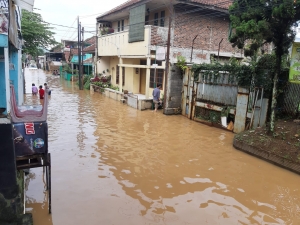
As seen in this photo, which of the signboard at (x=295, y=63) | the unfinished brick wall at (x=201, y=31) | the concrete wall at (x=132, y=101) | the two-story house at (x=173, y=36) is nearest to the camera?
the signboard at (x=295, y=63)

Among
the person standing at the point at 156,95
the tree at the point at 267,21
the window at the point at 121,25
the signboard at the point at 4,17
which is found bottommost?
the person standing at the point at 156,95

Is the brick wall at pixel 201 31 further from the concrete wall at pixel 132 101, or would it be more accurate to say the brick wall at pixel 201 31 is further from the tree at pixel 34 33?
the tree at pixel 34 33

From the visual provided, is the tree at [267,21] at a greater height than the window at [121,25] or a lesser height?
lesser

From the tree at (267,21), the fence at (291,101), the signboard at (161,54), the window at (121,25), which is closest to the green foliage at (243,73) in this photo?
the fence at (291,101)

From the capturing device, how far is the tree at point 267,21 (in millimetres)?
6945

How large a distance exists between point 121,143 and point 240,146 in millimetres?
3980

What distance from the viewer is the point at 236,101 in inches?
418

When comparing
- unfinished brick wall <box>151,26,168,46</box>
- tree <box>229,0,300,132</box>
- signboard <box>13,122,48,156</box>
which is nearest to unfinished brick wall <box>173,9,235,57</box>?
Result: unfinished brick wall <box>151,26,168,46</box>

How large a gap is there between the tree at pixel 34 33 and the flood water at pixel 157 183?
469 inches

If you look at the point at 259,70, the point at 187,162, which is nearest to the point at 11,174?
the point at 187,162

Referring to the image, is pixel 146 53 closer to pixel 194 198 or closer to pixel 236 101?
pixel 236 101

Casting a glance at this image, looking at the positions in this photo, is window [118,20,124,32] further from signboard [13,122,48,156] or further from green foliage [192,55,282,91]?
signboard [13,122,48,156]

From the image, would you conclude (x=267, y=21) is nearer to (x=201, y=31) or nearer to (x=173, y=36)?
(x=173, y=36)

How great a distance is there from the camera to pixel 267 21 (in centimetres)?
760
